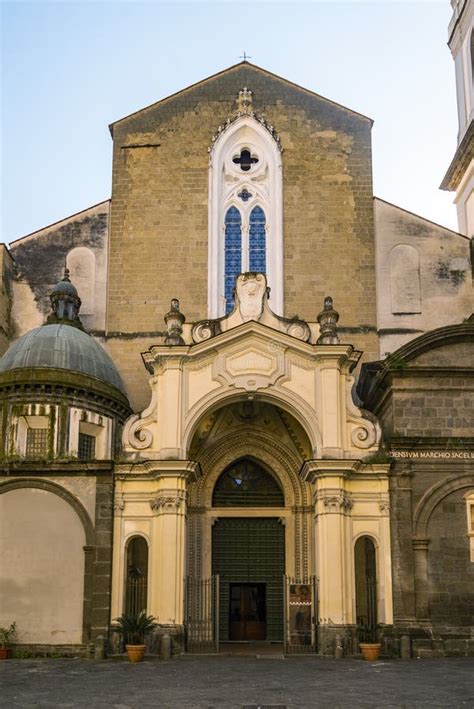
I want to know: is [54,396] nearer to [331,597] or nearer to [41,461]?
[41,461]

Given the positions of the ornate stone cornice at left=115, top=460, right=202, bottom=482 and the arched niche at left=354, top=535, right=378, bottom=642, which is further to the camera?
the ornate stone cornice at left=115, top=460, right=202, bottom=482

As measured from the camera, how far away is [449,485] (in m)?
25.8

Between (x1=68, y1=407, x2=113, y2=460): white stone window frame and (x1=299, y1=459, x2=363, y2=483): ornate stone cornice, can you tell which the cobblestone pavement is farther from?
(x1=68, y1=407, x2=113, y2=460): white stone window frame

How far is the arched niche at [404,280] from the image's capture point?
34281 mm

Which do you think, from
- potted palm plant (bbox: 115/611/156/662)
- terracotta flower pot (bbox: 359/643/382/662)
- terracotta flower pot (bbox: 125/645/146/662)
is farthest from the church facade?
terracotta flower pot (bbox: 125/645/146/662)

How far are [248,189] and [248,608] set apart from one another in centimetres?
1595

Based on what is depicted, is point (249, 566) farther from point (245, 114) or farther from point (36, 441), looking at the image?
point (245, 114)

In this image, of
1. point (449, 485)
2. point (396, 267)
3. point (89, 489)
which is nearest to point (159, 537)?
point (89, 489)

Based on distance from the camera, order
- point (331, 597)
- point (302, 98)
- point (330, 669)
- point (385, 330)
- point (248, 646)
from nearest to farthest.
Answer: point (330, 669) < point (331, 597) < point (248, 646) < point (385, 330) < point (302, 98)

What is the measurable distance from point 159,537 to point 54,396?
639 centimetres

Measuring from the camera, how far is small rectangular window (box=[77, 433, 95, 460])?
30.1m

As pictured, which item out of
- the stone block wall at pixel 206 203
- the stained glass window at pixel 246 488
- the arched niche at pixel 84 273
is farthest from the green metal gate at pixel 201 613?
the arched niche at pixel 84 273

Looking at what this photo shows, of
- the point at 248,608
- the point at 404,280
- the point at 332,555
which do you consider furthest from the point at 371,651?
the point at 404,280

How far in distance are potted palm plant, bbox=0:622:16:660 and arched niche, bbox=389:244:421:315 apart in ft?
57.1
